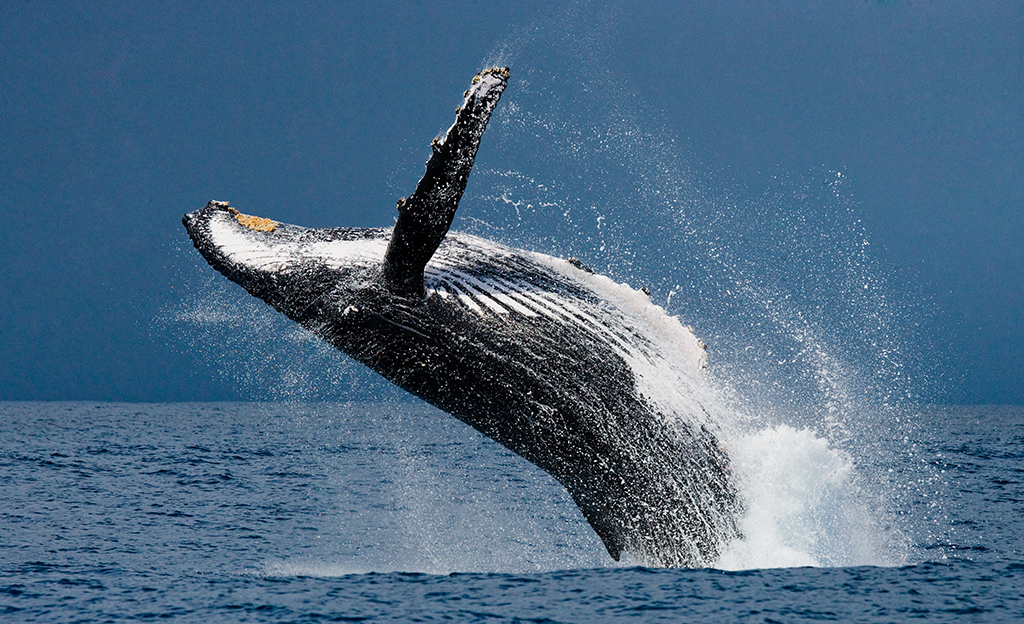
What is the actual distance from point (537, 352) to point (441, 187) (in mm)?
1506

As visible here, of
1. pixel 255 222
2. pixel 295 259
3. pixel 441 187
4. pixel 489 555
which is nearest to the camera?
pixel 441 187

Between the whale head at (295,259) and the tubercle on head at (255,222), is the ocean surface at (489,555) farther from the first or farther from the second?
the tubercle on head at (255,222)

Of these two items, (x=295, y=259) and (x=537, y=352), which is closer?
(x=537, y=352)

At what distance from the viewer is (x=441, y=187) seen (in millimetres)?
5906

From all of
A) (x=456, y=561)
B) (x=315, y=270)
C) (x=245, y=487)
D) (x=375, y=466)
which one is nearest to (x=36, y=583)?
(x=456, y=561)

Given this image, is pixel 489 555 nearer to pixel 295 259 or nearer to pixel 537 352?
pixel 537 352

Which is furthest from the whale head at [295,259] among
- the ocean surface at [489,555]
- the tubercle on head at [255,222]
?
the ocean surface at [489,555]

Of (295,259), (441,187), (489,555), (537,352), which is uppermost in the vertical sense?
(441,187)

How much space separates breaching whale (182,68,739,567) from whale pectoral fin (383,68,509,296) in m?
0.05

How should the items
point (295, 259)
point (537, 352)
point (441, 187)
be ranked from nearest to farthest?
point (441, 187), point (537, 352), point (295, 259)

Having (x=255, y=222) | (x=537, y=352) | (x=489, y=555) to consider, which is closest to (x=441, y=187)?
(x=537, y=352)

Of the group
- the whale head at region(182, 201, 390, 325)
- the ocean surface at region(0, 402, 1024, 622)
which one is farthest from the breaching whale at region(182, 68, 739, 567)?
the ocean surface at region(0, 402, 1024, 622)

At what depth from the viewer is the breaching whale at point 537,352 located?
6562 millimetres

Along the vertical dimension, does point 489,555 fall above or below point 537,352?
below
